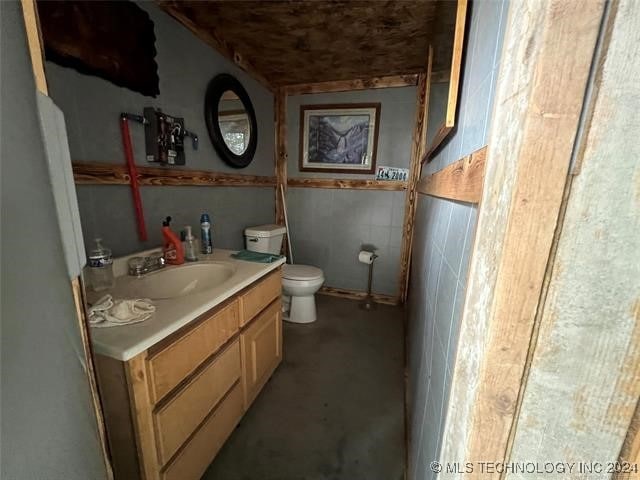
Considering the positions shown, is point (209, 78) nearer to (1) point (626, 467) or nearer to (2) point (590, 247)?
(2) point (590, 247)

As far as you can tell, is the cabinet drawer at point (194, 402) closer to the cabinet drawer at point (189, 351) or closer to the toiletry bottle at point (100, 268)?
the cabinet drawer at point (189, 351)

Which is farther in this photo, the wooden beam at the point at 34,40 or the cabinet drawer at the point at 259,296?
the cabinet drawer at the point at 259,296

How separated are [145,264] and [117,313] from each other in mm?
472

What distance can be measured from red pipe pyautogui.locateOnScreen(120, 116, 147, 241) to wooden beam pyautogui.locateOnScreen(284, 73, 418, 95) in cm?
171

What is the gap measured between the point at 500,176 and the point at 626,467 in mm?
445

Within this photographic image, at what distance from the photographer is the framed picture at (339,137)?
2.37 m

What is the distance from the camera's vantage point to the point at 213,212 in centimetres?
182

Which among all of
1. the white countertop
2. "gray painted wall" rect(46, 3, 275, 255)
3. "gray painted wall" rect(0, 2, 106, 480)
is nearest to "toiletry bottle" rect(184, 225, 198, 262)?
A: "gray painted wall" rect(46, 3, 275, 255)

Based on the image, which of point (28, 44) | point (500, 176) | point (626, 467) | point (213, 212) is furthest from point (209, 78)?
point (626, 467)

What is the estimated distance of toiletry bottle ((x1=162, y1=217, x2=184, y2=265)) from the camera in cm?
130

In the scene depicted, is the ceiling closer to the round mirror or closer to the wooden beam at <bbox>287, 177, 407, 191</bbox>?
the round mirror

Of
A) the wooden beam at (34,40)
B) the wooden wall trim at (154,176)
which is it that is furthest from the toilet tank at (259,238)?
the wooden beam at (34,40)

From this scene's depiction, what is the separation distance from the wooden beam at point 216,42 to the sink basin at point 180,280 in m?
1.37

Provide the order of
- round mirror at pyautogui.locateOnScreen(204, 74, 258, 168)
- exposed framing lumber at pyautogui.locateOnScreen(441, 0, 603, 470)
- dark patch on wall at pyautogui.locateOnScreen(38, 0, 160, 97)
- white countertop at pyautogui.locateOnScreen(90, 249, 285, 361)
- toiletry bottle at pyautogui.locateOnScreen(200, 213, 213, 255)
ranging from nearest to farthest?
exposed framing lumber at pyautogui.locateOnScreen(441, 0, 603, 470) → white countertop at pyautogui.locateOnScreen(90, 249, 285, 361) → dark patch on wall at pyautogui.locateOnScreen(38, 0, 160, 97) → toiletry bottle at pyautogui.locateOnScreen(200, 213, 213, 255) → round mirror at pyautogui.locateOnScreen(204, 74, 258, 168)
